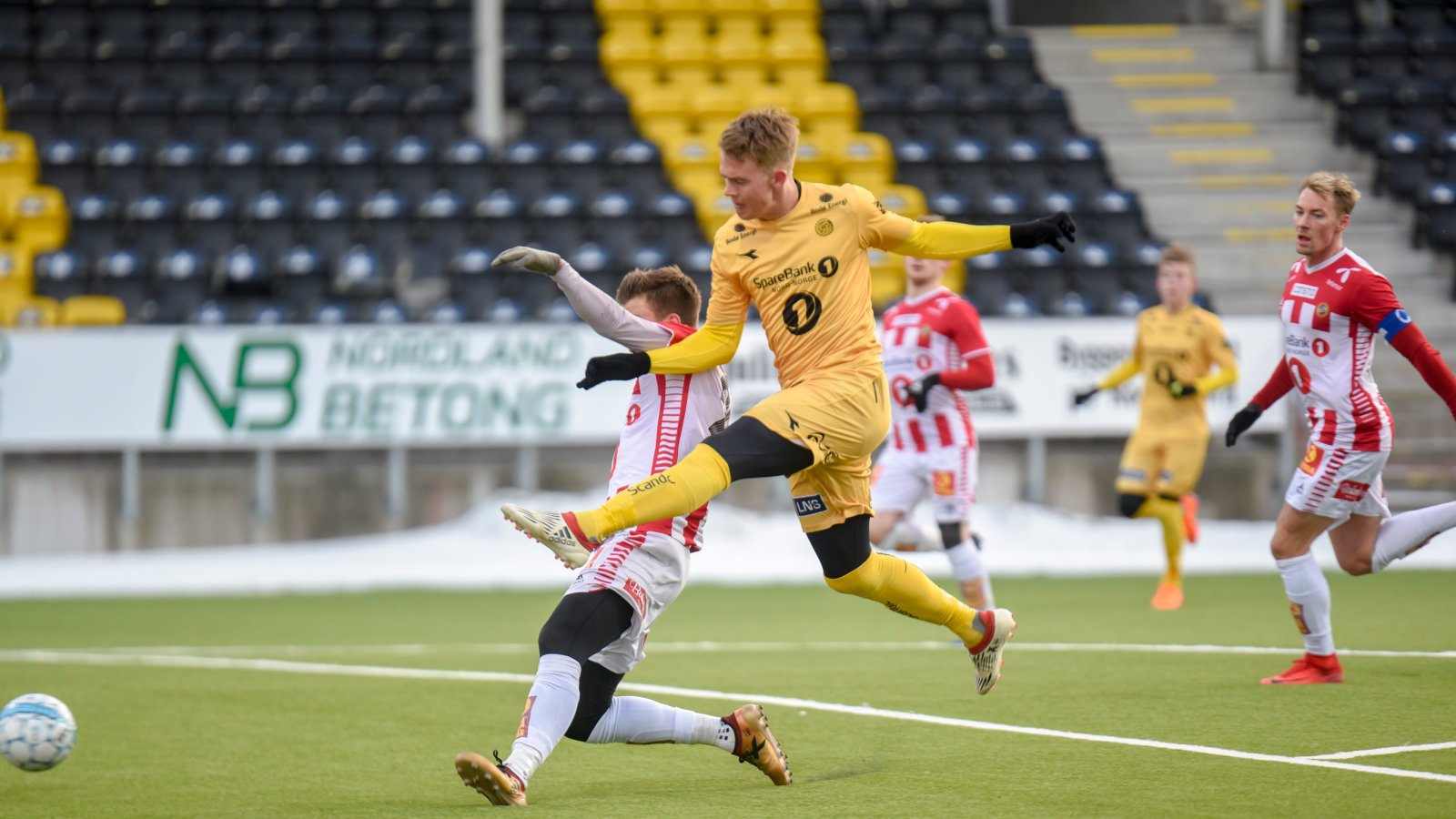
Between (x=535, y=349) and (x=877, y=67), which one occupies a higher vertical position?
(x=877, y=67)

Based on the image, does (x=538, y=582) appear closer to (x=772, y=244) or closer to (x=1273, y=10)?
(x=772, y=244)

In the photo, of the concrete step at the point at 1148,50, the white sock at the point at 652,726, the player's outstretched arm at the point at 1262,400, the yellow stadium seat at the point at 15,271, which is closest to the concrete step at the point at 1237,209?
the concrete step at the point at 1148,50

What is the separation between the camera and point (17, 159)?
19.1 m

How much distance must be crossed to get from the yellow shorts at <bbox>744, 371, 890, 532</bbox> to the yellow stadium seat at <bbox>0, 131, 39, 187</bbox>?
52.1ft

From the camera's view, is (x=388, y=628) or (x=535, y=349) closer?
(x=388, y=628)

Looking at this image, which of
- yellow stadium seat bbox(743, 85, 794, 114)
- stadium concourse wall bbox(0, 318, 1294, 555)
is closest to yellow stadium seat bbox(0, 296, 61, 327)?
stadium concourse wall bbox(0, 318, 1294, 555)

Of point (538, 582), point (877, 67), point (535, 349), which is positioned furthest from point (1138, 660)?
point (877, 67)

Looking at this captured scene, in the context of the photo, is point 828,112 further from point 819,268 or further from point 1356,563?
point 819,268

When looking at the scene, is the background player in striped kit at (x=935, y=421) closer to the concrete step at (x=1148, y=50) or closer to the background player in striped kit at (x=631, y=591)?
the background player in striped kit at (x=631, y=591)

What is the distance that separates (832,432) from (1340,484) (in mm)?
2833

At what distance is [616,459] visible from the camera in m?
5.48

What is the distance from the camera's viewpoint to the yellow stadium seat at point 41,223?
18.3 m

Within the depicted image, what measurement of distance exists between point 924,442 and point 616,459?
13.9 ft

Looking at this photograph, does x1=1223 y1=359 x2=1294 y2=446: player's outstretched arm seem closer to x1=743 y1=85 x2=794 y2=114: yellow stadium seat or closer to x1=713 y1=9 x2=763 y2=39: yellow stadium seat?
x1=743 y1=85 x2=794 y2=114: yellow stadium seat
